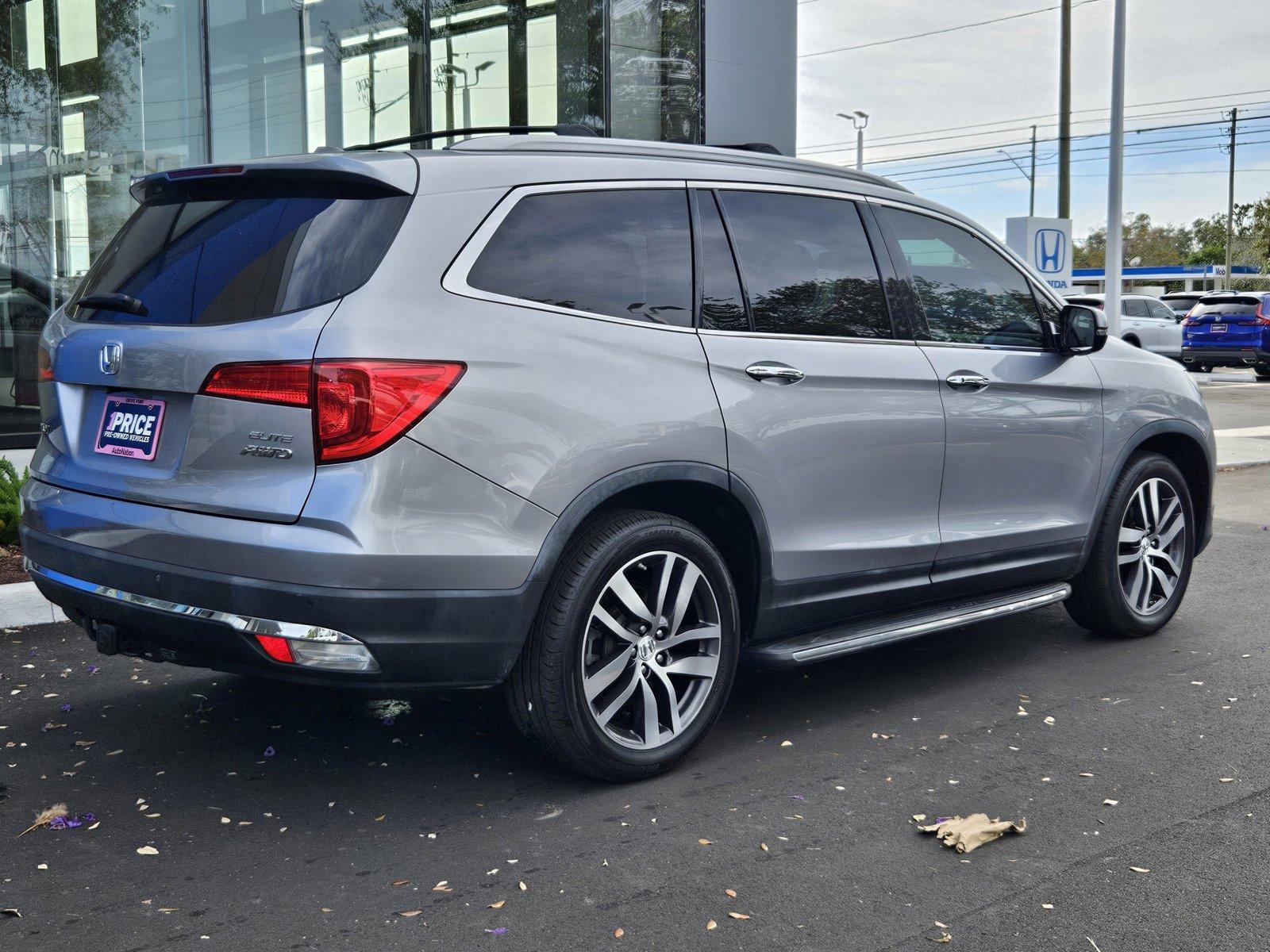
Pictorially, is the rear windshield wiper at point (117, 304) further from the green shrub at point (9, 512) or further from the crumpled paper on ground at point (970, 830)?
the green shrub at point (9, 512)

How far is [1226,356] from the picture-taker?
28.6 metres

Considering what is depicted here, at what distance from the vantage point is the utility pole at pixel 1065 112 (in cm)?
2275

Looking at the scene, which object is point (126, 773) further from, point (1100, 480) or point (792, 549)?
point (1100, 480)

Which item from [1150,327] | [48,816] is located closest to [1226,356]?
[1150,327]

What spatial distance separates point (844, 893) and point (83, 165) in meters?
9.83

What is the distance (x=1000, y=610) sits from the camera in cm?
497

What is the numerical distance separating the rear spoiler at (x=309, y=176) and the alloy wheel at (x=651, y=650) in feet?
4.10

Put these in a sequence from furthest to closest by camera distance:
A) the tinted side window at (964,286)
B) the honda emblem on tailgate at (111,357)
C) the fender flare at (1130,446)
→ the fender flare at (1130,446), the tinted side window at (964,286), the honda emblem on tailgate at (111,357)

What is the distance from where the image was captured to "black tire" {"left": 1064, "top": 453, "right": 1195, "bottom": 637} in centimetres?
558

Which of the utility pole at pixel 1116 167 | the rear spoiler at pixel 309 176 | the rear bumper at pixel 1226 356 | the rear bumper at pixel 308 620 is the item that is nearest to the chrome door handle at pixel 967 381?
the rear bumper at pixel 308 620

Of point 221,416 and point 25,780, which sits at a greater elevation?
point 221,416

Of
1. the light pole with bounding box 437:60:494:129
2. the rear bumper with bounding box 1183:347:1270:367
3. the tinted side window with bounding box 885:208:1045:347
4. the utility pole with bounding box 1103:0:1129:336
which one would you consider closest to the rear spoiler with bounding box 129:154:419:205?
the tinted side window with bounding box 885:208:1045:347

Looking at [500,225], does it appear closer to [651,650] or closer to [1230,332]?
[651,650]

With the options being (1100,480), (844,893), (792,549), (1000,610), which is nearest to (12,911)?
(844,893)
